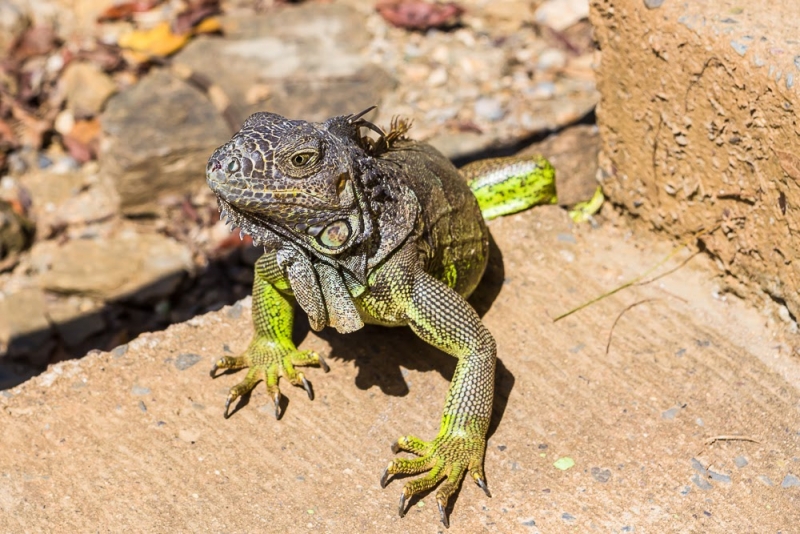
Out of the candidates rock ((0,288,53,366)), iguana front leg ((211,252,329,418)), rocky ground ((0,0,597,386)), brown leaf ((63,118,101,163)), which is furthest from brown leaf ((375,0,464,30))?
iguana front leg ((211,252,329,418))

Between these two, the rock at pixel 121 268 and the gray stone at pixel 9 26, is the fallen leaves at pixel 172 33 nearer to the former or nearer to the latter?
the gray stone at pixel 9 26

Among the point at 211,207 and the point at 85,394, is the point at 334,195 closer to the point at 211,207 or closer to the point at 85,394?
the point at 85,394

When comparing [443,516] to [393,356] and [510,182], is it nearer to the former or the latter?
[393,356]

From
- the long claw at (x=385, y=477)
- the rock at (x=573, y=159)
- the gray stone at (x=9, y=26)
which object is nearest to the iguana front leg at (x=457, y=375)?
the long claw at (x=385, y=477)

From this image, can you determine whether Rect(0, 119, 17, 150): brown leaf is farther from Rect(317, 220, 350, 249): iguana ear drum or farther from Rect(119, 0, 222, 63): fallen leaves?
Rect(317, 220, 350, 249): iguana ear drum

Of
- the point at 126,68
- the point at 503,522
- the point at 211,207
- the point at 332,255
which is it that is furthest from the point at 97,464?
the point at 126,68
